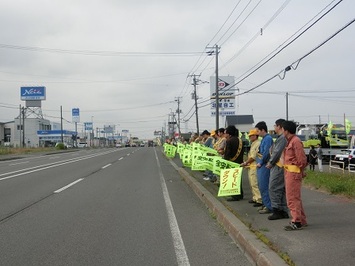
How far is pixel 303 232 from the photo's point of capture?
6.34 meters

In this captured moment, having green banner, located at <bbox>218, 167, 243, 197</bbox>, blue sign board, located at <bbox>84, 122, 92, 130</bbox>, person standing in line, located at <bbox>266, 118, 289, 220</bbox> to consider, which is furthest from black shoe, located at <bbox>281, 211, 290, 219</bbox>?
blue sign board, located at <bbox>84, 122, 92, 130</bbox>

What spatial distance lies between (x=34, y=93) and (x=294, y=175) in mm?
73424

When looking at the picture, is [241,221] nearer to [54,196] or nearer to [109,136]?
[54,196]

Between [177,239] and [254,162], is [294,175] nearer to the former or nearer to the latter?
[177,239]

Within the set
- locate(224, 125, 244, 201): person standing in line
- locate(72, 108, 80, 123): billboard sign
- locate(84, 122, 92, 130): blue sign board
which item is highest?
locate(72, 108, 80, 123): billboard sign

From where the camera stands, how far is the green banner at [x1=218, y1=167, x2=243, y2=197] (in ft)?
30.0

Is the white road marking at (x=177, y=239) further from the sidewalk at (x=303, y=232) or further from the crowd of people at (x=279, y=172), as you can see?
the crowd of people at (x=279, y=172)

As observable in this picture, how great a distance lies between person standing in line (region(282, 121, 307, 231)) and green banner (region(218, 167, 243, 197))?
2585mm

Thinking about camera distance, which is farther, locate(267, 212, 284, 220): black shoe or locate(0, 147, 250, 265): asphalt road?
locate(267, 212, 284, 220): black shoe

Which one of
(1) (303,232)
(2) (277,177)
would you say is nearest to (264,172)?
(2) (277,177)

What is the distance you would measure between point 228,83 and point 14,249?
45.4 m

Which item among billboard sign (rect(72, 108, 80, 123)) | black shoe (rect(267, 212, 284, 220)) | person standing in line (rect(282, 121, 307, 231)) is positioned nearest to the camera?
person standing in line (rect(282, 121, 307, 231))

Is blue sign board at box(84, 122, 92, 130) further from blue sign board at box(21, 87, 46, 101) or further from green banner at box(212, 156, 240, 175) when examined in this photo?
green banner at box(212, 156, 240, 175)

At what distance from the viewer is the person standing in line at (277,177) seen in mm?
7035
